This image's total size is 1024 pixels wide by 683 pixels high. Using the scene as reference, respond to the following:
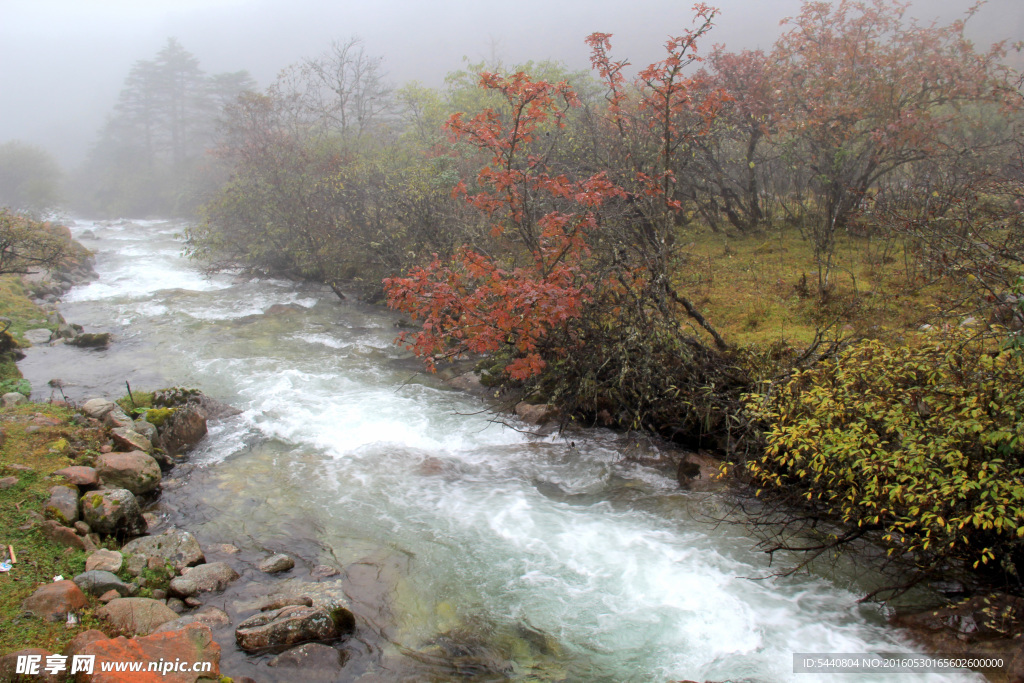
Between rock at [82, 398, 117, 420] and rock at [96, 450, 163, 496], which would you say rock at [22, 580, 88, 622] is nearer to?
rock at [96, 450, 163, 496]

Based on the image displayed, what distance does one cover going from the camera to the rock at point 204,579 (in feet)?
18.2

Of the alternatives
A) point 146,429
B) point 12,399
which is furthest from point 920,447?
point 12,399

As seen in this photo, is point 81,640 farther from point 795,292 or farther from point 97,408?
point 795,292

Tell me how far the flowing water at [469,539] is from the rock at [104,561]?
0.94 m

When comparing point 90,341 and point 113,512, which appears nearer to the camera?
point 113,512

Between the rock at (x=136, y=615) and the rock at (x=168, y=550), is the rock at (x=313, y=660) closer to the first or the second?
the rock at (x=136, y=615)

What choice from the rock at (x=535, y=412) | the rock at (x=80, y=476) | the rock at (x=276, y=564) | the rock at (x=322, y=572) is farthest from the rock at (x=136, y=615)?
the rock at (x=535, y=412)

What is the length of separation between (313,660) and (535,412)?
213 inches

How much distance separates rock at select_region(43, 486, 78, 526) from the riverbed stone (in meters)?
1.47

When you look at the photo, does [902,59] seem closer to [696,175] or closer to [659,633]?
[696,175]

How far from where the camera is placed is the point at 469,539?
6.69m

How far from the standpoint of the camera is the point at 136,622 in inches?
191

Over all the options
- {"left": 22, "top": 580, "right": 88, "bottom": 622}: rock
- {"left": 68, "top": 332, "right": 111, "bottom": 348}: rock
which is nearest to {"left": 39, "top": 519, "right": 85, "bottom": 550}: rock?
{"left": 22, "top": 580, "right": 88, "bottom": 622}: rock

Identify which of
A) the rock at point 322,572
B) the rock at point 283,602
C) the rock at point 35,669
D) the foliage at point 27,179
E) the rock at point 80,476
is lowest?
the rock at point 322,572
